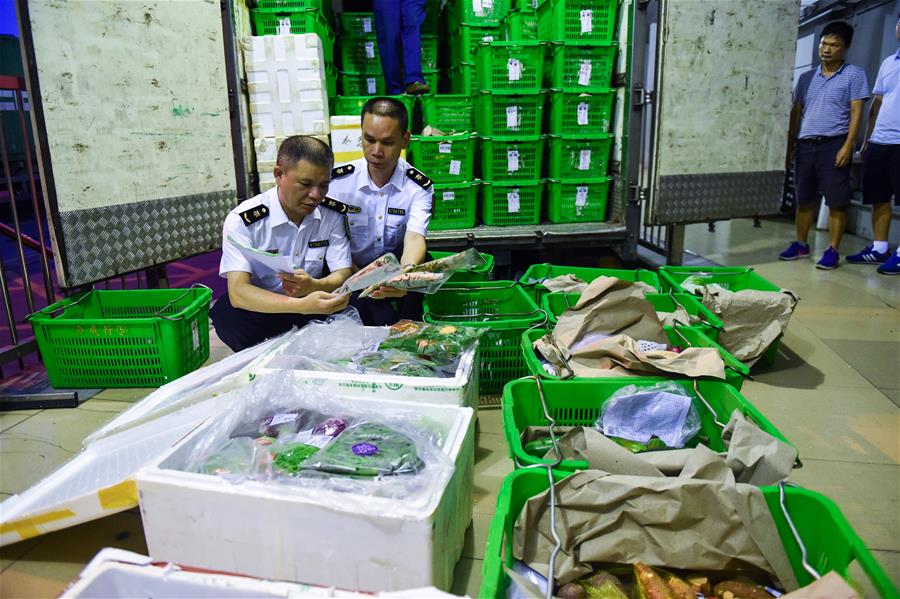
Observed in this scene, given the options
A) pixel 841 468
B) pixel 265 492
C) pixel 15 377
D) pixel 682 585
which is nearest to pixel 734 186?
pixel 841 468

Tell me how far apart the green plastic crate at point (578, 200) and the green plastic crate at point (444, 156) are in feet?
2.15

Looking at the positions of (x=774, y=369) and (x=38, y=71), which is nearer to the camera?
(x=38, y=71)

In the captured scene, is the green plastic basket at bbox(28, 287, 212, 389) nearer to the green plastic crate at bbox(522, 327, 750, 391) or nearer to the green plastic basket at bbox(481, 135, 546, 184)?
the green plastic crate at bbox(522, 327, 750, 391)

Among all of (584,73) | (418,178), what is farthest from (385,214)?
(584,73)

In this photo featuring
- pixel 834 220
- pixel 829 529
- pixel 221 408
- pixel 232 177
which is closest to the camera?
pixel 829 529

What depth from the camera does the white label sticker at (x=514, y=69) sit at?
4183 millimetres

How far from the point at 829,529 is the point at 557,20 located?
387 cm

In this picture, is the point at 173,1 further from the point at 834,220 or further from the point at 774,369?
the point at 834,220

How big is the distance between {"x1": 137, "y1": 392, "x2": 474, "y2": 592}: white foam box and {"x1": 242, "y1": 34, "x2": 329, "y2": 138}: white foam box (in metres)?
3.08

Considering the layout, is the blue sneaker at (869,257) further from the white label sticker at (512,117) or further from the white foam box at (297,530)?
the white foam box at (297,530)

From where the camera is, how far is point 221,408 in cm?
169

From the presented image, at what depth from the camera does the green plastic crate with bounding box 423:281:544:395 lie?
106 inches

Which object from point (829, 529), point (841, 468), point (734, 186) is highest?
point (734, 186)

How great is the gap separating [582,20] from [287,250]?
2859 mm
